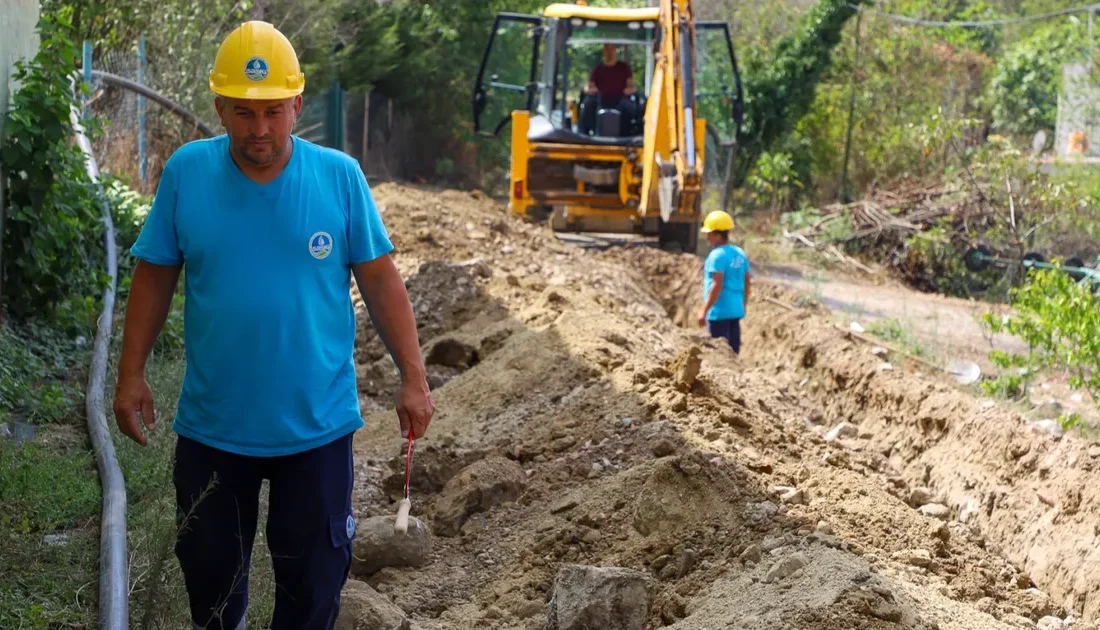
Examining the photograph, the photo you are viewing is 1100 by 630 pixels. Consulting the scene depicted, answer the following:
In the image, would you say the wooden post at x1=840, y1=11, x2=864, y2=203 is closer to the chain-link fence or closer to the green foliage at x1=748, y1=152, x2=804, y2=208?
the green foliage at x1=748, y1=152, x2=804, y2=208

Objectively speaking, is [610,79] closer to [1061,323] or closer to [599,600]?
[1061,323]

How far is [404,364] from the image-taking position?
370 centimetres

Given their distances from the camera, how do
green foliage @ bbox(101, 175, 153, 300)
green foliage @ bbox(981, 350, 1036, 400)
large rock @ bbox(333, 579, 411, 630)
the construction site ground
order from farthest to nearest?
1. green foliage @ bbox(981, 350, 1036, 400)
2. green foliage @ bbox(101, 175, 153, 300)
3. the construction site ground
4. large rock @ bbox(333, 579, 411, 630)

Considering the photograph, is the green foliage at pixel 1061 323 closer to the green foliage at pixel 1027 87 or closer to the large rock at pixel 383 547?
the large rock at pixel 383 547

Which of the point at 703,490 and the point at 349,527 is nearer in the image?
the point at 349,527

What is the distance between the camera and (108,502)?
4.93 meters

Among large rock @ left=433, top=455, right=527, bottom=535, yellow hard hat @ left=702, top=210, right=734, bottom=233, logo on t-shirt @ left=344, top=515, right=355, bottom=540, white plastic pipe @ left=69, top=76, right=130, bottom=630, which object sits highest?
yellow hard hat @ left=702, top=210, right=734, bottom=233

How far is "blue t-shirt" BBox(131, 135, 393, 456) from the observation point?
11.4ft

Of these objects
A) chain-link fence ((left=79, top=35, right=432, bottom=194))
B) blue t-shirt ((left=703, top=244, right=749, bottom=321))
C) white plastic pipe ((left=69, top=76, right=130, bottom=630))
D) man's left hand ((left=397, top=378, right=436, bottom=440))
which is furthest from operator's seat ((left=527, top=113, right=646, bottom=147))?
man's left hand ((left=397, top=378, right=436, bottom=440))

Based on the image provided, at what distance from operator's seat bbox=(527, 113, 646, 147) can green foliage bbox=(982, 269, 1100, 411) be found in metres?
6.80

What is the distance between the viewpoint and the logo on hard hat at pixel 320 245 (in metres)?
3.50

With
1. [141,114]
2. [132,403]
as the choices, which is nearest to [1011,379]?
[132,403]

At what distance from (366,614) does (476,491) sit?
1.57m

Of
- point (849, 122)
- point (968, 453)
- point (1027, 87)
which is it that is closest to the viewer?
point (968, 453)
